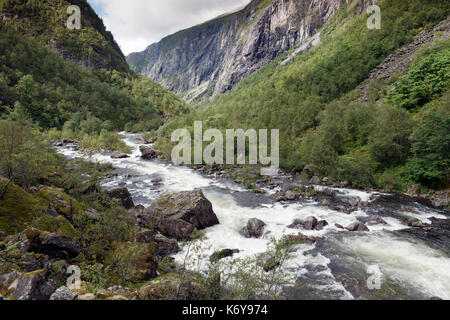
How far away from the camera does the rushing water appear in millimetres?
13331

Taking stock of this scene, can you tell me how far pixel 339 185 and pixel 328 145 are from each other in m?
9.76

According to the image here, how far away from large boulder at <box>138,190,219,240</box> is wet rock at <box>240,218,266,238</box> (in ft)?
10.9

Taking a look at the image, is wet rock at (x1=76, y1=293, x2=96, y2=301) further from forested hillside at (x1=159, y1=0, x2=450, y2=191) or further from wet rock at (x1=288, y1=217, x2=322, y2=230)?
forested hillside at (x1=159, y1=0, x2=450, y2=191)

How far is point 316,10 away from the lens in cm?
19662

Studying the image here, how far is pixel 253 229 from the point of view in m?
20.4

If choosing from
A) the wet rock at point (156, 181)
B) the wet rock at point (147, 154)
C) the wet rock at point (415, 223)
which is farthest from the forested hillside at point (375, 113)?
the wet rock at point (156, 181)

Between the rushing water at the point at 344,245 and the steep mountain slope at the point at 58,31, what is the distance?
517 feet

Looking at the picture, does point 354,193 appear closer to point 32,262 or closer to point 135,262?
point 135,262

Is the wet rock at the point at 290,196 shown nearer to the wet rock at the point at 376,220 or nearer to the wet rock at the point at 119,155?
the wet rock at the point at 376,220

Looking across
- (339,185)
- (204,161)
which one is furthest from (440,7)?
(204,161)

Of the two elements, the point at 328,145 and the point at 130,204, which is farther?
the point at 328,145
